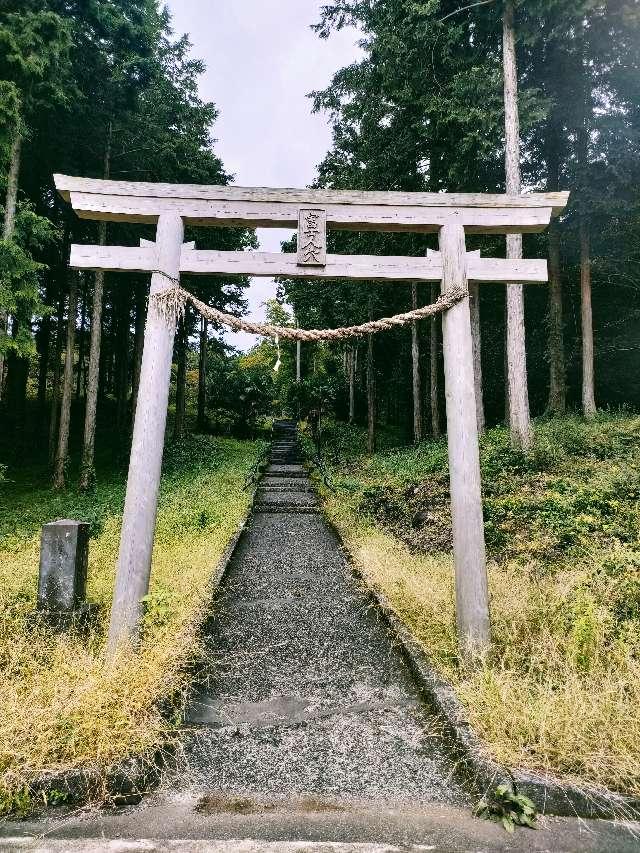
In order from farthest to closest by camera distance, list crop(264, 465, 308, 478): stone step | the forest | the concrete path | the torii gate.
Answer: crop(264, 465, 308, 478): stone step → the torii gate → the forest → the concrete path

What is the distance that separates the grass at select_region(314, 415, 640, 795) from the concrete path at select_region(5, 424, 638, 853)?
0.39m

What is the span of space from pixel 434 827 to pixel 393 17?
601 inches

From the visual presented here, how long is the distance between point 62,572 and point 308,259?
3.69 m

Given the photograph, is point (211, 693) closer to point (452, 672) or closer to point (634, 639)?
point (452, 672)

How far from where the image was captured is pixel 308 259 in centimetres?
425

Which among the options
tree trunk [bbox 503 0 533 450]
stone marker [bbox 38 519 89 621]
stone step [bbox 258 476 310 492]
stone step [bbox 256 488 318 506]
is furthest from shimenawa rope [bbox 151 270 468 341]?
stone step [bbox 258 476 310 492]

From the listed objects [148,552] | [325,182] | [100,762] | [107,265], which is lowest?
[100,762]

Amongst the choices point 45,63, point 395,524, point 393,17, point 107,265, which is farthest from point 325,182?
point 107,265

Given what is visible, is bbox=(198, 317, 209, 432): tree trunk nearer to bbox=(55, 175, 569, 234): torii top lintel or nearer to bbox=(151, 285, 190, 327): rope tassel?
bbox=(55, 175, 569, 234): torii top lintel

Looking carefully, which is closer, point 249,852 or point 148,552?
point 249,852

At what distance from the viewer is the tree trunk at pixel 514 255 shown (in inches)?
430

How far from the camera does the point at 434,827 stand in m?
2.51

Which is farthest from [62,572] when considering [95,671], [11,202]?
[11,202]

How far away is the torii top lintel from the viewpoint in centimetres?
430
